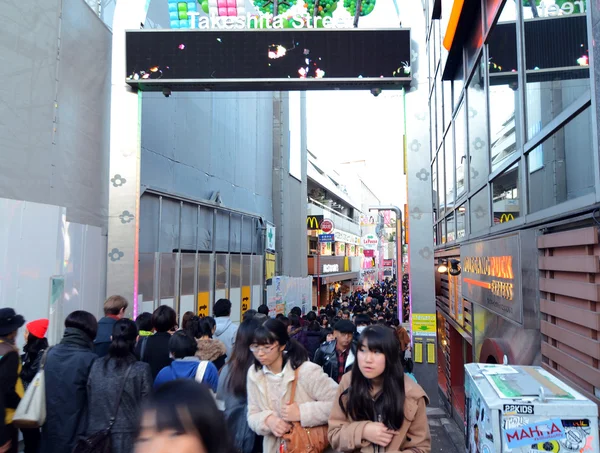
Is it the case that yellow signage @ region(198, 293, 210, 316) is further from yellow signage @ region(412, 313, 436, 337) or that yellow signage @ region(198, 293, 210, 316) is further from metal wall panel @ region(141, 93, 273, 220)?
yellow signage @ region(412, 313, 436, 337)

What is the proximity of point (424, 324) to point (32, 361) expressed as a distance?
6.57m

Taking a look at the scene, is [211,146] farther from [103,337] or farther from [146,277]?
[103,337]

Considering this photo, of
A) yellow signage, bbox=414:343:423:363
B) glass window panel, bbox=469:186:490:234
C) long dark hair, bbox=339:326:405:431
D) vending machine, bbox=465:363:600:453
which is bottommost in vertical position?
yellow signage, bbox=414:343:423:363

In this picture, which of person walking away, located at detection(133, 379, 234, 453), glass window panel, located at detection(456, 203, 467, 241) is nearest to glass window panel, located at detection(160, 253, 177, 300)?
glass window panel, located at detection(456, 203, 467, 241)

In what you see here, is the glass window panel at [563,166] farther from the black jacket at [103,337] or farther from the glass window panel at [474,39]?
the black jacket at [103,337]

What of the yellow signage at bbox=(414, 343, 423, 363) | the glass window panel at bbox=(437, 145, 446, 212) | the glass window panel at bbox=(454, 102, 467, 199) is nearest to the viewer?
the yellow signage at bbox=(414, 343, 423, 363)

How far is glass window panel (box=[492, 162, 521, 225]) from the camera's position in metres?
6.16

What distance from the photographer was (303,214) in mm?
25547

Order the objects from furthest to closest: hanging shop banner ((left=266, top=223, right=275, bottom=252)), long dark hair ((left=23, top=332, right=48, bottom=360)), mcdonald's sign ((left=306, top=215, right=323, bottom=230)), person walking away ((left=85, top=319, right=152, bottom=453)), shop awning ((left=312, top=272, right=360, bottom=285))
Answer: shop awning ((left=312, top=272, right=360, bottom=285)), mcdonald's sign ((left=306, top=215, right=323, bottom=230)), hanging shop banner ((left=266, top=223, right=275, bottom=252)), long dark hair ((left=23, top=332, right=48, bottom=360)), person walking away ((left=85, top=319, right=152, bottom=453))

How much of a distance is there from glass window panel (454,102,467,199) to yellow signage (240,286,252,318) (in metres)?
8.38

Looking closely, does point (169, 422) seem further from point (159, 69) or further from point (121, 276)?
point (159, 69)

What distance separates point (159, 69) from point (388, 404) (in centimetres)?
800

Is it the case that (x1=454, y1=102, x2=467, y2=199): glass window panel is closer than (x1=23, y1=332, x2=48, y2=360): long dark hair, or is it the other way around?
(x1=23, y1=332, x2=48, y2=360): long dark hair

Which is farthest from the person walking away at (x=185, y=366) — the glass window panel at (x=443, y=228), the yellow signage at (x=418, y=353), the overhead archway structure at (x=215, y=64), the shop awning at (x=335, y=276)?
the shop awning at (x=335, y=276)
